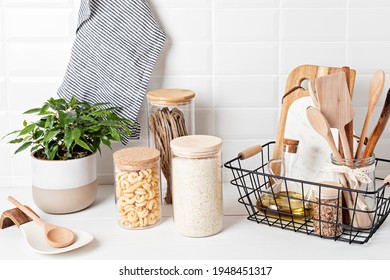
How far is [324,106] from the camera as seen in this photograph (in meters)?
1.32

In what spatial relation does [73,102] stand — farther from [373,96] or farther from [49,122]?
[373,96]

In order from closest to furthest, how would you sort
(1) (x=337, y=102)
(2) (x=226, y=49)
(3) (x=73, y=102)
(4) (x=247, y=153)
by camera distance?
(1) (x=337, y=102) → (4) (x=247, y=153) → (3) (x=73, y=102) → (2) (x=226, y=49)

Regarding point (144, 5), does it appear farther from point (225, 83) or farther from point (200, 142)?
point (200, 142)

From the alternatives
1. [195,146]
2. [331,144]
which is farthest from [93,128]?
[331,144]

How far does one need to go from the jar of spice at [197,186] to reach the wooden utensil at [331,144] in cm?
20

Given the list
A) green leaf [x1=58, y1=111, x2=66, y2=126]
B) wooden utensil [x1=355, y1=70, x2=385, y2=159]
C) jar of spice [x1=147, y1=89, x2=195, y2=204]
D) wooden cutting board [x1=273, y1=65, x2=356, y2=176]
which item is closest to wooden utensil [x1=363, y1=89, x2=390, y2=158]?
wooden utensil [x1=355, y1=70, x2=385, y2=159]

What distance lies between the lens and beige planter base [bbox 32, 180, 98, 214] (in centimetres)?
149

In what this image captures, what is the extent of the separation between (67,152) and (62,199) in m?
0.11

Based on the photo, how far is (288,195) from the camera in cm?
144

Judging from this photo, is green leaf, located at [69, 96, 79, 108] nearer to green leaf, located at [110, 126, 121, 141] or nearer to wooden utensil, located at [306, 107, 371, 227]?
green leaf, located at [110, 126, 121, 141]

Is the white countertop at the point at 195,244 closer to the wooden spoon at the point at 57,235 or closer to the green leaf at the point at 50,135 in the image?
the wooden spoon at the point at 57,235

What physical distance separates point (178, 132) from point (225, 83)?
225mm

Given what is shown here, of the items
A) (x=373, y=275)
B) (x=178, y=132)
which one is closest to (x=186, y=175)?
(x=178, y=132)

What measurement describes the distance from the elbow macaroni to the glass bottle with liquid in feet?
0.81
